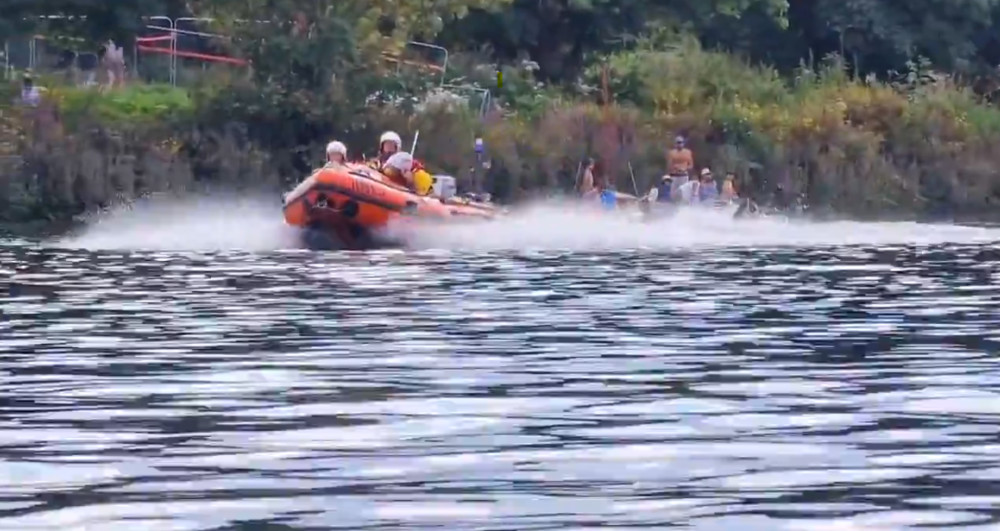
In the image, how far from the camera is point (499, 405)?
12.5 meters

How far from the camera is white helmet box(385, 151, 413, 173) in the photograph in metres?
30.4

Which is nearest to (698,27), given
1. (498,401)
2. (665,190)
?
(665,190)

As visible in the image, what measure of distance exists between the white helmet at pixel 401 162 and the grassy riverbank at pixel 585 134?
878 centimetres

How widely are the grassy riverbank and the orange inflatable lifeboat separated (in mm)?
8930

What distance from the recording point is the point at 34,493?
9.70 meters

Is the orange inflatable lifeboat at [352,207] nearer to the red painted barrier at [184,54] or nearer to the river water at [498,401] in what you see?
the river water at [498,401]

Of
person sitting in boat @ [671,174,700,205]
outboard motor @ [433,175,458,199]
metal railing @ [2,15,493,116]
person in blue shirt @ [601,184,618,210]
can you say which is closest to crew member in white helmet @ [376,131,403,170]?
outboard motor @ [433,175,458,199]

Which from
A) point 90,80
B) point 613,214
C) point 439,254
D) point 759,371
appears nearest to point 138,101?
point 90,80

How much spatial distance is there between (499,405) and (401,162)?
59.4 feet

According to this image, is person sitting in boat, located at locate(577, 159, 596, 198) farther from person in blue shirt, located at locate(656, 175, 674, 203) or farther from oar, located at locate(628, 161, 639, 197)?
oar, located at locate(628, 161, 639, 197)

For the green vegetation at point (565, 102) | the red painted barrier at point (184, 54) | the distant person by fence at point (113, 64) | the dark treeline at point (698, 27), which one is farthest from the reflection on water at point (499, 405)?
the red painted barrier at point (184, 54)

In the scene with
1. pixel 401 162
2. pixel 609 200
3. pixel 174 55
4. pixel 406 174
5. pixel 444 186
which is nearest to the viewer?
pixel 401 162

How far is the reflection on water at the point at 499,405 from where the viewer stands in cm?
944

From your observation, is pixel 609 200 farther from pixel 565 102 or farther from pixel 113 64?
pixel 113 64
